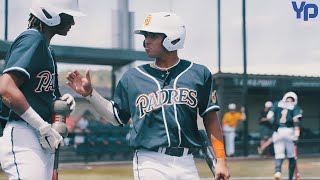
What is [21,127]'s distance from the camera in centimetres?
433

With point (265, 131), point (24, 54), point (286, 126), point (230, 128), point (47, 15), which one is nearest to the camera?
point (24, 54)

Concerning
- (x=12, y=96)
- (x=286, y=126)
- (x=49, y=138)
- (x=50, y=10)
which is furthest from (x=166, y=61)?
(x=286, y=126)

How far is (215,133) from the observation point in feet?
14.9

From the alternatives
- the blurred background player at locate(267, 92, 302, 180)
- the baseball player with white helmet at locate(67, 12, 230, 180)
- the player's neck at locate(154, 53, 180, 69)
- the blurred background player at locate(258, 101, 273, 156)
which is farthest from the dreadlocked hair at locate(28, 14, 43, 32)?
the blurred background player at locate(258, 101, 273, 156)

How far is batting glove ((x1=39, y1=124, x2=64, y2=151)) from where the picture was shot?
419 cm

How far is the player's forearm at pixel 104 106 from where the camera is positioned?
449cm

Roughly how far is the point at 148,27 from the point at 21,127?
3.59 feet

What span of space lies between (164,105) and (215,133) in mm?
427

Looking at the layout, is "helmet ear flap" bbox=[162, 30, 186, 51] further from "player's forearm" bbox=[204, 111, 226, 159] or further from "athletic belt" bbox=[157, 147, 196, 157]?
"athletic belt" bbox=[157, 147, 196, 157]

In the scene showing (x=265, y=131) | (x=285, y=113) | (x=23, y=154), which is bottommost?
(x=265, y=131)

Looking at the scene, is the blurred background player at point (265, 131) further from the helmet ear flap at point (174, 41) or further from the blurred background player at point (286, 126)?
the helmet ear flap at point (174, 41)

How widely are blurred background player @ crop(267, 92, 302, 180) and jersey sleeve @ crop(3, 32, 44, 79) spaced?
9.69 m

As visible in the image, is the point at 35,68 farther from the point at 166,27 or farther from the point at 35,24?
the point at 166,27

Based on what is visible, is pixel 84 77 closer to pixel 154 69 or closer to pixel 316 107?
pixel 154 69
